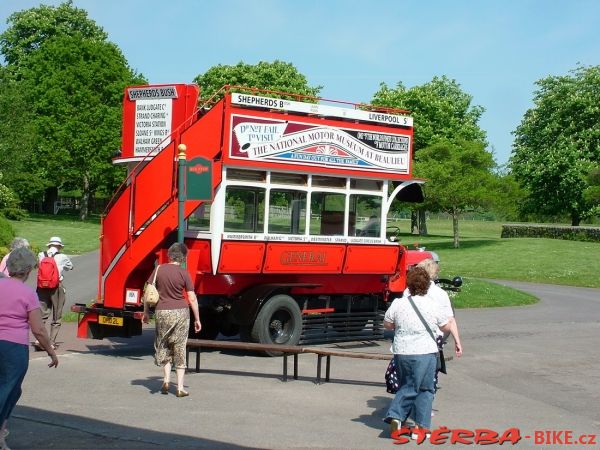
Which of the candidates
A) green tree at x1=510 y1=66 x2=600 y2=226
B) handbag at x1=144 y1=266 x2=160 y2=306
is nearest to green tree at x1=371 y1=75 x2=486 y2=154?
green tree at x1=510 y1=66 x2=600 y2=226

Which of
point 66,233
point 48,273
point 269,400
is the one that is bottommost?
point 269,400

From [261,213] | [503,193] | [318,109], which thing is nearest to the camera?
[261,213]

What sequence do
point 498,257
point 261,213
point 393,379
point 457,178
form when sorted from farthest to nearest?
point 457,178, point 498,257, point 261,213, point 393,379

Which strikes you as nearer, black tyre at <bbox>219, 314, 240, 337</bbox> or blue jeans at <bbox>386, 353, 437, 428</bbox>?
blue jeans at <bbox>386, 353, 437, 428</bbox>

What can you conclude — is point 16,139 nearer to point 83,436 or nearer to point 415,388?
point 83,436

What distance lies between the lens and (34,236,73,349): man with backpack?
14.4 m

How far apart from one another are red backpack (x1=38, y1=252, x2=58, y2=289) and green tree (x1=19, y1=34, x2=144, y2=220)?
48.9 m

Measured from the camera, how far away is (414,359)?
8727 millimetres

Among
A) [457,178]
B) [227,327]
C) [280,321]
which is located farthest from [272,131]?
[457,178]

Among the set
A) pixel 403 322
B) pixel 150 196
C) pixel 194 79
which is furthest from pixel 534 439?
pixel 194 79

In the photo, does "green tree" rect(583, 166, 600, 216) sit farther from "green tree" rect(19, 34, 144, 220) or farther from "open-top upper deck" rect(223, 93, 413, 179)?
"open-top upper deck" rect(223, 93, 413, 179)

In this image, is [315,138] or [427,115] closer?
[315,138]

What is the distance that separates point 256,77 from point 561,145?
20912 millimetres

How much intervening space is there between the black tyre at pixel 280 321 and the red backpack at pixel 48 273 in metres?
3.04
